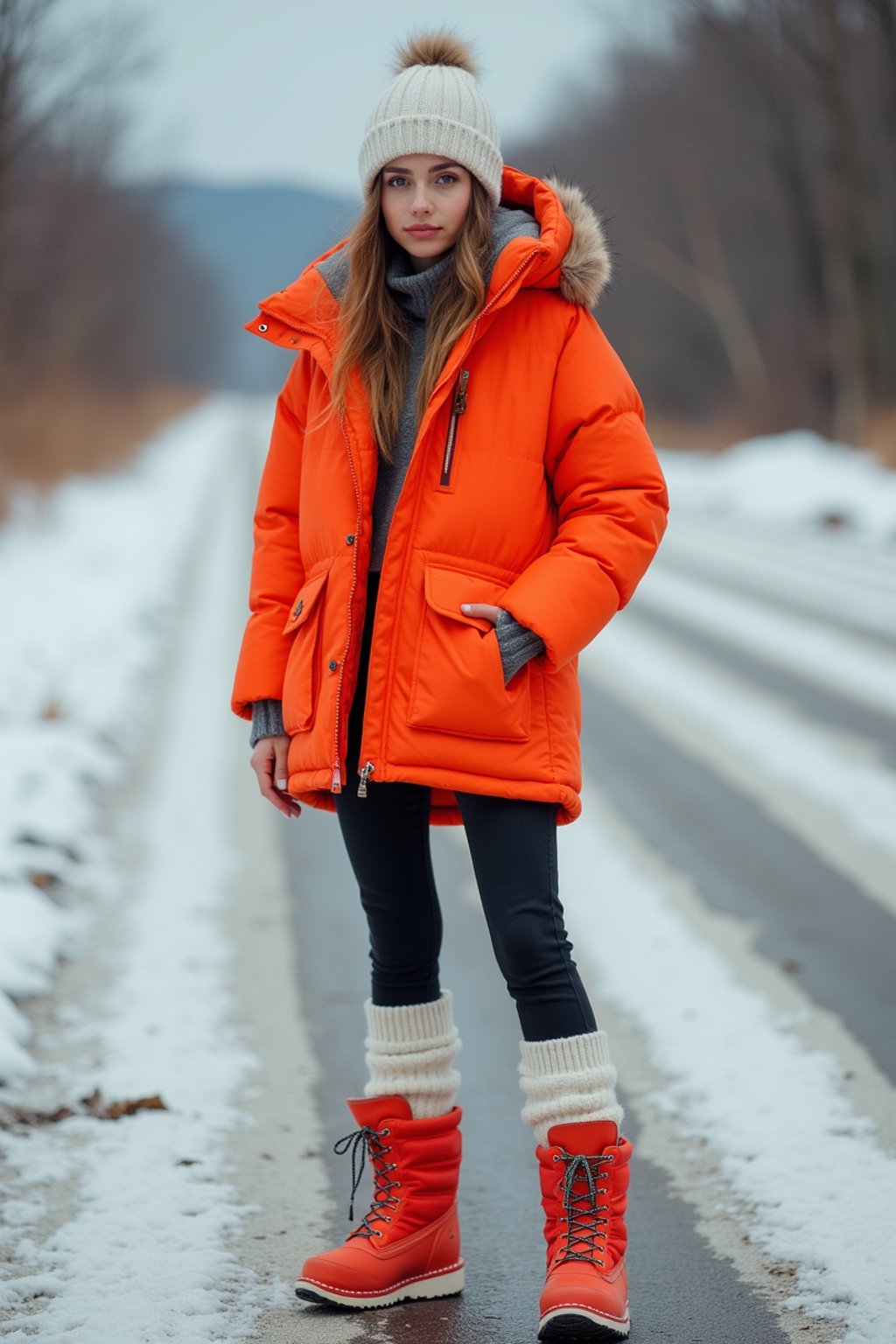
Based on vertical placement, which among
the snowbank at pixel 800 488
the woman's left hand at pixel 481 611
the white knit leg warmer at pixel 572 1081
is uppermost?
the snowbank at pixel 800 488

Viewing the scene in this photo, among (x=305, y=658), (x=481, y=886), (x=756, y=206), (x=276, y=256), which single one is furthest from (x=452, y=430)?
(x=276, y=256)

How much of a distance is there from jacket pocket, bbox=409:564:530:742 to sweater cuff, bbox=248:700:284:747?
365 millimetres

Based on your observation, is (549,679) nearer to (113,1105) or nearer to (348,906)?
(113,1105)

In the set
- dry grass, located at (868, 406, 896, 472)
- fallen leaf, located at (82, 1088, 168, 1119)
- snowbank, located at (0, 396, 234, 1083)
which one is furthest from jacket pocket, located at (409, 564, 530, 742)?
dry grass, located at (868, 406, 896, 472)

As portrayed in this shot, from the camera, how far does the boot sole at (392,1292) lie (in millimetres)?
2371

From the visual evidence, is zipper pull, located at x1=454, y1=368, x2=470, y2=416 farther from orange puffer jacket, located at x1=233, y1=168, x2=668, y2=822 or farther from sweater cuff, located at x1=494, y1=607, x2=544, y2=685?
sweater cuff, located at x1=494, y1=607, x2=544, y2=685

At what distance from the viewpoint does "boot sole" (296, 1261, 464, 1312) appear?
Answer: 2.37 m

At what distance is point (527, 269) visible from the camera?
2303 mm

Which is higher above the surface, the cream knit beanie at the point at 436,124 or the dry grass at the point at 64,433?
the dry grass at the point at 64,433

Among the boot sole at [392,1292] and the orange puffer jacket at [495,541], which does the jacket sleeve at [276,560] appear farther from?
the boot sole at [392,1292]

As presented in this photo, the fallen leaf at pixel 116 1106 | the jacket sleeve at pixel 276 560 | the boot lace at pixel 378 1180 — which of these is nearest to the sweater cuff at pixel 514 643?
the jacket sleeve at pixel 276 560

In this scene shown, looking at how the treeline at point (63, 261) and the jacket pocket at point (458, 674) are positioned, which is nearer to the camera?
the jacket pocket at point (458, 674)

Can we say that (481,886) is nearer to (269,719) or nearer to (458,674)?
(458,674)

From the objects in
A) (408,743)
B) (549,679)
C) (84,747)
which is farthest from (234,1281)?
(84,747)
